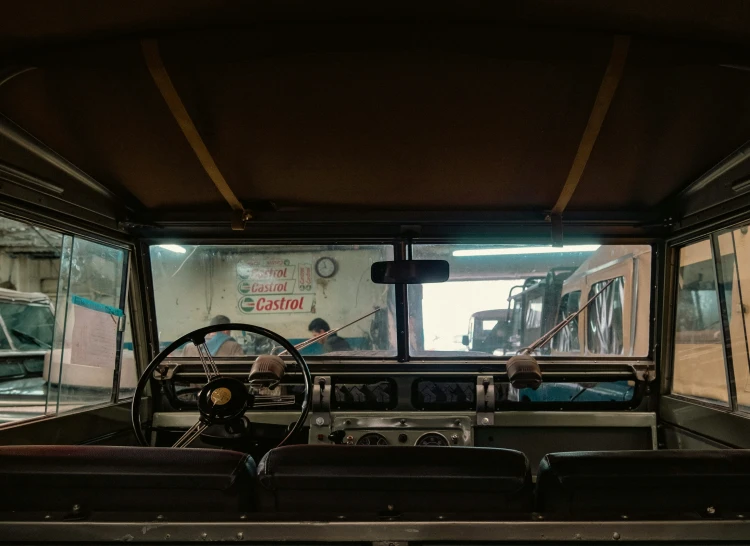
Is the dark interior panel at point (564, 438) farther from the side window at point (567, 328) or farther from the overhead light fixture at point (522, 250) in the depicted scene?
the overhead light fixture at point (522, 250)

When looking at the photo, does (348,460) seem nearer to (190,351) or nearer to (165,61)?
(165,61)

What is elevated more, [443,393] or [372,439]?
[443,393]

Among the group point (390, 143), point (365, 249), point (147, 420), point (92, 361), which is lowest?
point (147, 420)

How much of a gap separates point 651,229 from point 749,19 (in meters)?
1.75

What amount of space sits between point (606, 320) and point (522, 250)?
0.63 metres

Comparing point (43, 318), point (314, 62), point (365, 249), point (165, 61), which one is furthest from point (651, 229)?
point (43, 318)

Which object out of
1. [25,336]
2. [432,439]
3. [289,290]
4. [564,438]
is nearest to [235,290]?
[289,290]

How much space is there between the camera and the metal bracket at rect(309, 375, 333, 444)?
338 cm

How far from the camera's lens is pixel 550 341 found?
11.4 feet

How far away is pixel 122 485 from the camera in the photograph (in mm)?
1684

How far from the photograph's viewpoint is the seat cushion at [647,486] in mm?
1632

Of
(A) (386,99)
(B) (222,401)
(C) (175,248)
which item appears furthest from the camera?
(C) (175,248)

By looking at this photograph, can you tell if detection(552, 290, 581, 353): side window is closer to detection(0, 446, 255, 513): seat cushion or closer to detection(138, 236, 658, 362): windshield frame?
detection(138, 236, 658, 362): windshield frame

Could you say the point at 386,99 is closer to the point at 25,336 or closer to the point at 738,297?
the point at 738,297
